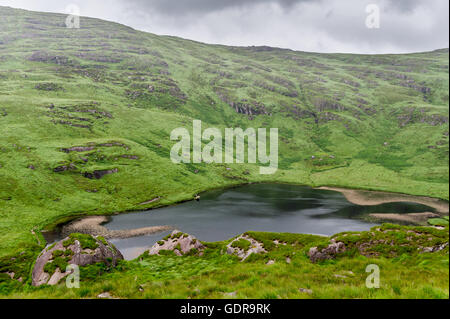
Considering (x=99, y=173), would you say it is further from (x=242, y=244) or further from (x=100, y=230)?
(x=242, y=244)

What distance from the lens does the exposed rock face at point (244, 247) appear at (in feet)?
90.3

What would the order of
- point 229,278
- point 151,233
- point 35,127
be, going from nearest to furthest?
1. point 229,278
2. point 151,233
3. point 35,127

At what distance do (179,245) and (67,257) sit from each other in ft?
47.1

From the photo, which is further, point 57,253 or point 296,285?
point 57,253

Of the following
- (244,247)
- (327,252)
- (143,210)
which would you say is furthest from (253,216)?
(327,252)

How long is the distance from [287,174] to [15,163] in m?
178

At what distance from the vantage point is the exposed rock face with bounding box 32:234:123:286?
24000mm

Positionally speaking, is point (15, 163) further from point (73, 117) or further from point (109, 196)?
point (73, 117)

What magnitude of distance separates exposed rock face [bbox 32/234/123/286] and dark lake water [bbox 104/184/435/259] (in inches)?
1374

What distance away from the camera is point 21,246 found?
193 feet

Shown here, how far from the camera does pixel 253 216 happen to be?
97938mm

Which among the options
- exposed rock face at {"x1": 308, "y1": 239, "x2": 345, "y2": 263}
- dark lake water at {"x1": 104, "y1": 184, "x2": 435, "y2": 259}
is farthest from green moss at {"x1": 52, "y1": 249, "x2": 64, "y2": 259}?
dark lake water at {"x1": 104, "y1": 184, "x2": 435, "y2": 259}

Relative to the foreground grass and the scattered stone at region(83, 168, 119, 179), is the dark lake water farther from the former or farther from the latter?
the foreground grass
